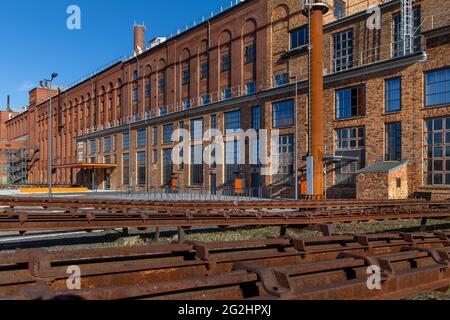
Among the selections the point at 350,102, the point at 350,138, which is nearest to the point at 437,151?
the point at 350,138

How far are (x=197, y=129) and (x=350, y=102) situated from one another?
1944 centimetres

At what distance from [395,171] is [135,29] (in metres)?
53.0

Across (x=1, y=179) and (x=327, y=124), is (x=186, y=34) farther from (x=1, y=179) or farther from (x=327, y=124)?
(x=1, y=179)

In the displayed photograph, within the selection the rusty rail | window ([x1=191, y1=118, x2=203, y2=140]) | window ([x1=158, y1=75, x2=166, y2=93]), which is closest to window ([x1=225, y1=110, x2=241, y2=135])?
window ([x1=191, y1=118, x2=203, y2=140])

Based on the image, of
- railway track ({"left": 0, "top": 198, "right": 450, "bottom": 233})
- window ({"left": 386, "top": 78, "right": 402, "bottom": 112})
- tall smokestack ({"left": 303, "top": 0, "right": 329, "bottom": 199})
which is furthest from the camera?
window ({"left": 386, "top": 78, "right": 402, "bottom": 112})

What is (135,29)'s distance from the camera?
65.9 metres

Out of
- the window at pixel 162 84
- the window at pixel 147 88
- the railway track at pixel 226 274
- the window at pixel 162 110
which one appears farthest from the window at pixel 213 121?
the railway track at pixel 226 274

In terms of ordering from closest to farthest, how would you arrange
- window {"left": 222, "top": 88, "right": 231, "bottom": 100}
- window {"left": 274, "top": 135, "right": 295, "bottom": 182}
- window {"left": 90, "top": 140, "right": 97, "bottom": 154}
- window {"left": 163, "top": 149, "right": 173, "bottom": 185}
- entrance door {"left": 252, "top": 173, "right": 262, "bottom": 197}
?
1. window {"left": 274, "top": 135, "right": 295, "bottom": 182}
2. entrance door {"left": 252, "top": 173, "right": 262, "bottom": 197}
3. window {"left": 222, "top": 88, "right": 231, "bottom": 100}
4. window {"left": 163, "top": 149, "right": 173, "bottom": 185}
5. window {"left": 90, "top": 140, "right": 97, "bottom": 154}

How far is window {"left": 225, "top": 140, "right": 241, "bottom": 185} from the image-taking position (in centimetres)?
3916

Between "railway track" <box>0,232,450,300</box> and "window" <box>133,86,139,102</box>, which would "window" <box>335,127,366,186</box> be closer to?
"railway track" <box>0,232,450,300</box>

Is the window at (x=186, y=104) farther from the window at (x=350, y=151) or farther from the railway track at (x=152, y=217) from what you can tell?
the railway track at (x=152, y=217)

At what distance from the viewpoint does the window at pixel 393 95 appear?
27.1 meters

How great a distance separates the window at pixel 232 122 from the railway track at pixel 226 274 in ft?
115

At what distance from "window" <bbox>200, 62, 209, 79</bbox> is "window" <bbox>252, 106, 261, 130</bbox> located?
11.5 meters
